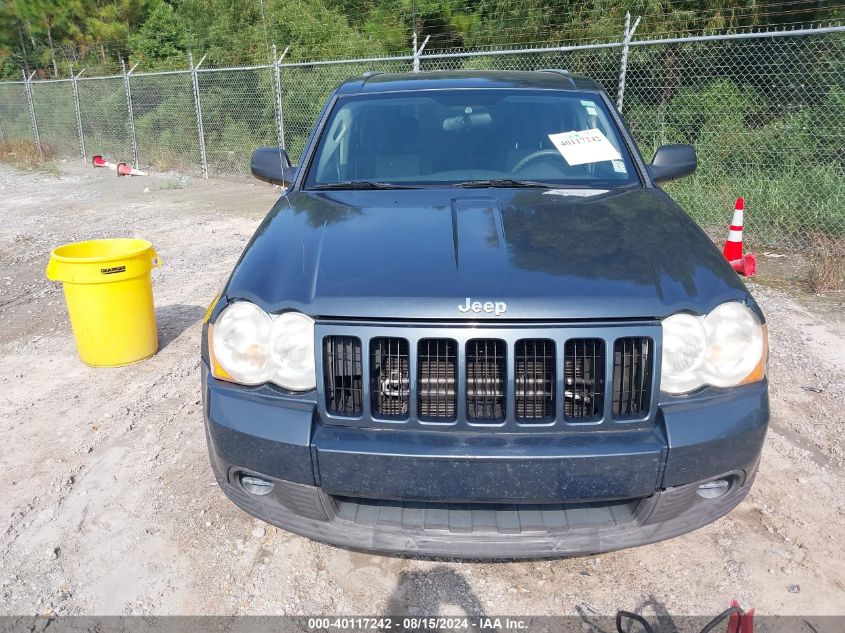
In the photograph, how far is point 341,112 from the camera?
3744 millimetres

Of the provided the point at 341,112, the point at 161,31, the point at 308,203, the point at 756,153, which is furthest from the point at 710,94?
the point at 161,31

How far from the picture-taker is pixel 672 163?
3.69 meters

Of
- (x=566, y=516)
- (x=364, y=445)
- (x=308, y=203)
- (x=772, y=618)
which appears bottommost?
(x=772, y=618)

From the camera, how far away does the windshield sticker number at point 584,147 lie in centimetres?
340

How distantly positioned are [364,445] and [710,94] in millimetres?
9264

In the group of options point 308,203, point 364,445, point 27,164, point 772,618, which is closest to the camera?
point 364,445

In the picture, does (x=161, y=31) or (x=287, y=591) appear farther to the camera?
(x=161, y=31)

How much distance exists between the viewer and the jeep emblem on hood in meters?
2.14

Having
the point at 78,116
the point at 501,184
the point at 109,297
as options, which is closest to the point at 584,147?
the point at 501,184

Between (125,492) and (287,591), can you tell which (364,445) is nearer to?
(287,591)

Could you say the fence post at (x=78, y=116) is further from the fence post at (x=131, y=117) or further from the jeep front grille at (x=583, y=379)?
the jeep front grille at (x=583, y=379)

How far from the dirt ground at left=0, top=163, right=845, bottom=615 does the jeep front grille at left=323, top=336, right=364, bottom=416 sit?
81 centimetres

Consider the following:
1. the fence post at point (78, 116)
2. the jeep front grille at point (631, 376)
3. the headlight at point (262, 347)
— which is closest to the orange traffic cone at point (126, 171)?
the fence post at point (78, 116)

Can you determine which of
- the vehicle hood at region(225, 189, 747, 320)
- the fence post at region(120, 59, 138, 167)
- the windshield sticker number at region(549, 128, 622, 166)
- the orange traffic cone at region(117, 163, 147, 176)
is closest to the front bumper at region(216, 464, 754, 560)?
the vehicle hood at region(225, 189, 747, 320)
